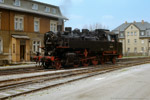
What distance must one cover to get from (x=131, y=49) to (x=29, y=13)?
4310 cm

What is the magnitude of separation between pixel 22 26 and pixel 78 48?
11277 millimetres

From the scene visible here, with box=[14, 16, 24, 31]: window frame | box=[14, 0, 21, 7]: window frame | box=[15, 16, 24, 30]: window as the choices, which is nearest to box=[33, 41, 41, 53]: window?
box=[14, 16, 24, 31]: window frame

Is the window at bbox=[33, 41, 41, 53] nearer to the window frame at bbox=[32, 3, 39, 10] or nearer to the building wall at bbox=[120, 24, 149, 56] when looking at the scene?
the window frame at bbox=[32, 3, 39, 10]

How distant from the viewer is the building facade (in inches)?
926

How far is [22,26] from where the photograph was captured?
25.5 m

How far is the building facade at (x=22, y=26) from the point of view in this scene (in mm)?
23516

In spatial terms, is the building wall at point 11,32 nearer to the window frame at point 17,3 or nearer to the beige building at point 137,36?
the window frame at point 17,3

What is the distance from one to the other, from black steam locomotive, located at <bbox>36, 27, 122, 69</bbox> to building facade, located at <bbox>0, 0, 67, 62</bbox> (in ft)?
16.2

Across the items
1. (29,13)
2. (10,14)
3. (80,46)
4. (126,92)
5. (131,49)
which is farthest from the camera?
(131,49)

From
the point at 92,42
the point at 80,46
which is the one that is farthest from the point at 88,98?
the point at 92,42

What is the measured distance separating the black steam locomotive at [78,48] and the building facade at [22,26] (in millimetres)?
4947

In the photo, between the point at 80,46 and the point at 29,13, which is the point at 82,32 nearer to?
the point at 80,46

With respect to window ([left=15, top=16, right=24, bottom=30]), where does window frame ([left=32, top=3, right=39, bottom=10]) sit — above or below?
above

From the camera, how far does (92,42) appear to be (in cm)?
1781
